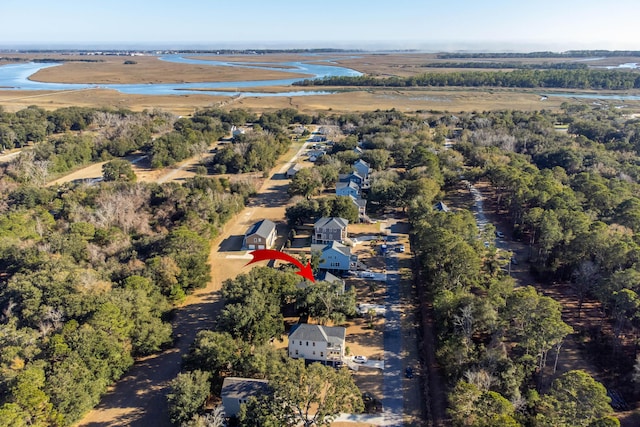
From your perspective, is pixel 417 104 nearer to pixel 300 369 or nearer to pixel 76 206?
pixel 76 206

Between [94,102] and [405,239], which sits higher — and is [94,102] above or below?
above

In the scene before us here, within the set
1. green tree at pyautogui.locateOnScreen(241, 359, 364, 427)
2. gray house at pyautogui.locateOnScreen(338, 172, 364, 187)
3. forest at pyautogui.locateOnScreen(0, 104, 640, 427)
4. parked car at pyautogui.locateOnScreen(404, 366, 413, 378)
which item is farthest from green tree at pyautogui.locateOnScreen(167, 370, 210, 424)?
gray house at pyautogui.locateOnScreen(338, 172, 364, 187)

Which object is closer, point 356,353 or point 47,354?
point 47,354

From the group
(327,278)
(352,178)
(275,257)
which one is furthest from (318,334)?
(352,178)

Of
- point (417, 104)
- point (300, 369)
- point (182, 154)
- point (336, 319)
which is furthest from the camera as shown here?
point (417, 104)

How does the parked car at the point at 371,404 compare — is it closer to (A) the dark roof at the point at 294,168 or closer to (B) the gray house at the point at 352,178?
(B) the gray house at the point at 352,178

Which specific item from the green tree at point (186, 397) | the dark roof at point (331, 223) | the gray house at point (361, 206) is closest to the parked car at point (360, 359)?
the green tree at point (186, 397)

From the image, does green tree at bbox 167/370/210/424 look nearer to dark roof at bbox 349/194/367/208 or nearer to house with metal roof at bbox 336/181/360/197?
dark roof at bbox 349/194/367/208

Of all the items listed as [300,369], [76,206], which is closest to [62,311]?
[300,369]
